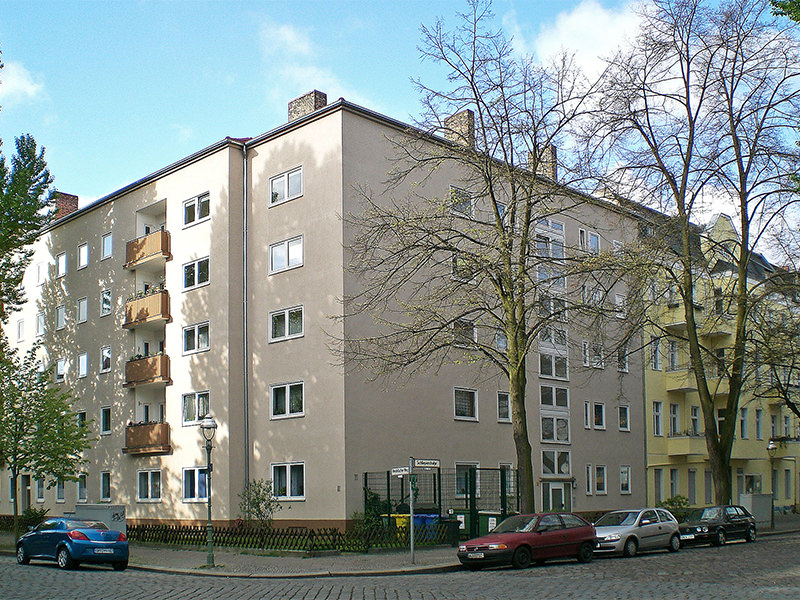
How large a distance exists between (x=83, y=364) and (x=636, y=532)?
90.9ft

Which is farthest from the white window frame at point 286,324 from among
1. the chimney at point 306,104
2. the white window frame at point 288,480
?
the chimney at point 306,104

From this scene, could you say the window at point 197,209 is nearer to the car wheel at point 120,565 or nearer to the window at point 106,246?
the window at point 106,246

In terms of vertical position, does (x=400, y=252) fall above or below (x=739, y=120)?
below

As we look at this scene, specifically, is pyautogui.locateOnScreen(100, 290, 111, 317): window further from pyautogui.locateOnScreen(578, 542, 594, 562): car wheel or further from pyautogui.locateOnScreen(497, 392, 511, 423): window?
pyautogui.locateOnScreen(578, 542, 594, 562): car wheel

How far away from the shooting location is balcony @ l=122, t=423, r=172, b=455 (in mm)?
35719

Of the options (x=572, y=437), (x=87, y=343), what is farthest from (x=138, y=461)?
(x=572, y=437)

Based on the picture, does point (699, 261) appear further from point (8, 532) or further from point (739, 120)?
point (8, 532)

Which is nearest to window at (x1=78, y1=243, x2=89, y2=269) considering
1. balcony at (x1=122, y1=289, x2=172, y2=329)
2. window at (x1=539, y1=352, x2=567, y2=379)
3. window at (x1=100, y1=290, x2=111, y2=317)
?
window at (x1=100, y1=290, x2=111, y2=317)

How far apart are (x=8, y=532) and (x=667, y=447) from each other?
3198 centimetres

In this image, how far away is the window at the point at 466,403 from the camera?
1330 inches

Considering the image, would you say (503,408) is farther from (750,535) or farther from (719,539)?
(750,535)

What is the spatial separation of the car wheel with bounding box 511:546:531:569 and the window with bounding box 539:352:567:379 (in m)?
16.9

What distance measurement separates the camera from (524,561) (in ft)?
71.5

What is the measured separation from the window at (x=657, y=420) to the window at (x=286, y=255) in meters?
21.4
